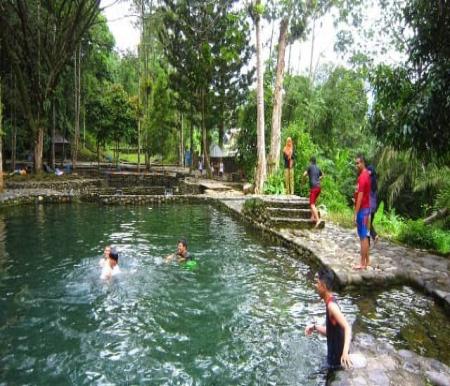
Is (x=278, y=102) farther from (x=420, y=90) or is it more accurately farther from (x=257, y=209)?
(x=420, y=90)

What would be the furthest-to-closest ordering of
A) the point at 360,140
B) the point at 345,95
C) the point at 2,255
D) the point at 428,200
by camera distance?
the point at 360,140 < the point at 345,95 < the point at 428,200 < the point at 2,255

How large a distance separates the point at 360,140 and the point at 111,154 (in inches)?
1325

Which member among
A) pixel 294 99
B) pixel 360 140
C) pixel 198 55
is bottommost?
pixel 360 140

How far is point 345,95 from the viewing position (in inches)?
969

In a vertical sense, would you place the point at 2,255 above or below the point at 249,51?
below

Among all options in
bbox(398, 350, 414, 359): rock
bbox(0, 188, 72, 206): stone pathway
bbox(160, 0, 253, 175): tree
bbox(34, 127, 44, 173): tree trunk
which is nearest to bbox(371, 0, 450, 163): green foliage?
bbox(398, 350, 414, 359): rock

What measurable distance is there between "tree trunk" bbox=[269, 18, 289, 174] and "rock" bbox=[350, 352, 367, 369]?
1417 centimetres

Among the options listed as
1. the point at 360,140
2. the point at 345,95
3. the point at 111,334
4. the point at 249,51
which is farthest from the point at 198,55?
the point at 111,334

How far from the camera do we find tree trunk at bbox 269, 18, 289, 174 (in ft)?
58.2

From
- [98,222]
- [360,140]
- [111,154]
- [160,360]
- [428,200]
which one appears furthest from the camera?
[111,154]

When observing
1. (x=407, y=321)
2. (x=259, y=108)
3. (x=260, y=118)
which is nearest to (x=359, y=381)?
(x=407, y=321)

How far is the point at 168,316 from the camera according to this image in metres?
6.71

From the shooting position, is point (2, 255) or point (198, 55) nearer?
point (2, 255)

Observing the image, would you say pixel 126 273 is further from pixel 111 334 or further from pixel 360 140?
pixel 360 140
